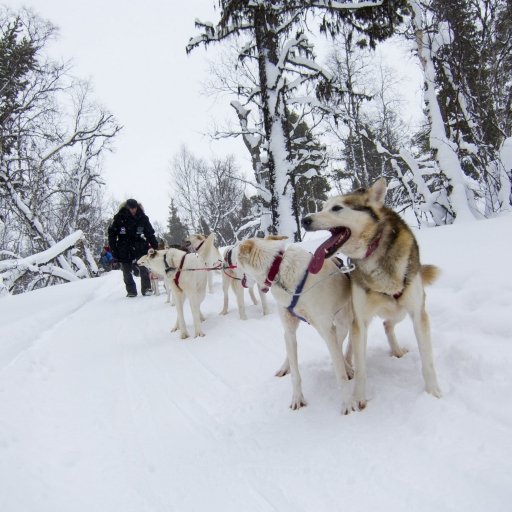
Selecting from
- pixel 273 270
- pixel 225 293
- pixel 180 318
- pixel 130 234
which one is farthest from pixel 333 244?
pixel 130 234

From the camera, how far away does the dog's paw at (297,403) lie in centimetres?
285

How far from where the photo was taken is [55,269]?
49.8 ft

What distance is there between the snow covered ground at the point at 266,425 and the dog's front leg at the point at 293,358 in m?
0.09

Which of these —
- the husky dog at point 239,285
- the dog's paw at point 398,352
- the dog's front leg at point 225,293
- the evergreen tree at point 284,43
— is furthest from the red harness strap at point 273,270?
the evergreen tree at point 284,43

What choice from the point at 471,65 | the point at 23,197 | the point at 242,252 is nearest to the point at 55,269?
the point at 23,197

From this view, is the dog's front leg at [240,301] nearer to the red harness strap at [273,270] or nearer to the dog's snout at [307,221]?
the red harness strap at [273,270]

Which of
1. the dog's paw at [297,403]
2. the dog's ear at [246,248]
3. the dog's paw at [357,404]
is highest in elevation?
the dog's ear at [246,248]

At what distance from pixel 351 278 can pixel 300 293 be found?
0.39 metres

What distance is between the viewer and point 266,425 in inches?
106

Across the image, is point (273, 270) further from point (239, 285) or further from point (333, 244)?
point (239, 285)

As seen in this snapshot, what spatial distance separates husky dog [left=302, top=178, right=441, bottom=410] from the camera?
8.20 ft

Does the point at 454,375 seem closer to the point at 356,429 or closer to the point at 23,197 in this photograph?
the point at 356,429

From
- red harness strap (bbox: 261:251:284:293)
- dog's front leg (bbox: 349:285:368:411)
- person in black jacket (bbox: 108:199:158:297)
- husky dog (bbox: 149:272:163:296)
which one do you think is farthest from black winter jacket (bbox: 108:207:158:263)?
dog's front leg (bbox: 349:285:368:411)

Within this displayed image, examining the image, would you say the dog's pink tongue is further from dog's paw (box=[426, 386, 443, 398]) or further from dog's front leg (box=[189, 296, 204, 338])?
dog's front leg (box=[189, 296, 204, 338])
